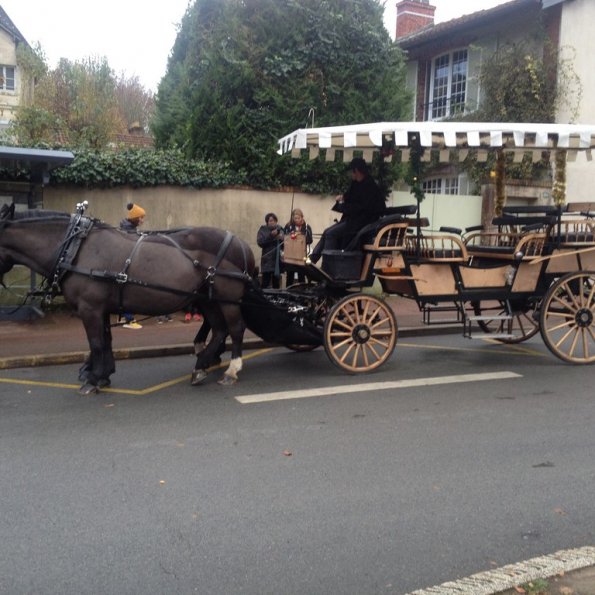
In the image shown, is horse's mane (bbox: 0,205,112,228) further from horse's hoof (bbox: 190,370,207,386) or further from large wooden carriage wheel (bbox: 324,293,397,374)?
large wooden carriage wheel (bbox: 324,293,397,374)

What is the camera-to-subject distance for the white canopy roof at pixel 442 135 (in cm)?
725

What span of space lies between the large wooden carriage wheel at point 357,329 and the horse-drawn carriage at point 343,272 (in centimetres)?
1

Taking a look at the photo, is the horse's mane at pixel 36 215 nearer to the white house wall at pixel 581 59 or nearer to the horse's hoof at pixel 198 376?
the horse's hoof at pixel 198 376

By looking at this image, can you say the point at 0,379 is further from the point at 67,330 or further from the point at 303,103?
the point at 303,103

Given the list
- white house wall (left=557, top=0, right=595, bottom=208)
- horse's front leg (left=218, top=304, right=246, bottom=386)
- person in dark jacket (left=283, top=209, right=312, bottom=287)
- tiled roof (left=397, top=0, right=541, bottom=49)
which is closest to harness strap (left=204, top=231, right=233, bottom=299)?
horse's front leg (left=218, top=304, right=246, bottom=386)

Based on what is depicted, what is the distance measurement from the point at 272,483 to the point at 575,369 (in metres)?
4.77

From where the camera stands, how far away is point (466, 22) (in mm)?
18594

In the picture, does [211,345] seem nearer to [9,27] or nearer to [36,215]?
[36,215]

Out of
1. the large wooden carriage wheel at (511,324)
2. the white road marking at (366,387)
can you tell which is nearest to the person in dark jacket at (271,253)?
the white road marking at (366,387)

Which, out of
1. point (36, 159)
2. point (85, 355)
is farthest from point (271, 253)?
point (36, 159)

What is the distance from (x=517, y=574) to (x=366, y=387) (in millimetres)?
3794

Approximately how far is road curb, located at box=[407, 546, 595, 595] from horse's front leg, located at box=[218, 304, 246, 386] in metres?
4.19

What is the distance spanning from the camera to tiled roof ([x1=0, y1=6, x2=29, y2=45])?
123ft

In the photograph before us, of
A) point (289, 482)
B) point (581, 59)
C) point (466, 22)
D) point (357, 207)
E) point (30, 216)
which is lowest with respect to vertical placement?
point (289, 482)
